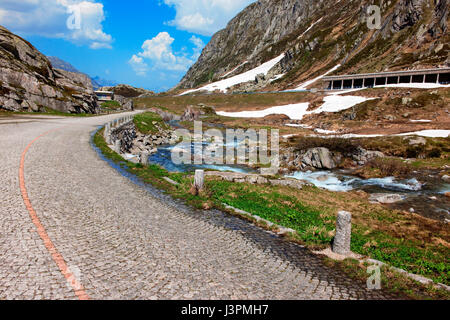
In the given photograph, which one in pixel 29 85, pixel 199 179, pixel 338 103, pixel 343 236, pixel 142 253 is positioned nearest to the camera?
pixel 142 253

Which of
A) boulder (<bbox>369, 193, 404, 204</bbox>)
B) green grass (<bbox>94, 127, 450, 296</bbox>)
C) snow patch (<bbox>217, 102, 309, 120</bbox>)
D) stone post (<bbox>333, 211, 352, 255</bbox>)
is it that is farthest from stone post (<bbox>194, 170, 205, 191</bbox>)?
snow patch (<bbox>217, 102, 309, 120</bbox>)

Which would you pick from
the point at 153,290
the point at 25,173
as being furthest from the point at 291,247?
the point at 25,173

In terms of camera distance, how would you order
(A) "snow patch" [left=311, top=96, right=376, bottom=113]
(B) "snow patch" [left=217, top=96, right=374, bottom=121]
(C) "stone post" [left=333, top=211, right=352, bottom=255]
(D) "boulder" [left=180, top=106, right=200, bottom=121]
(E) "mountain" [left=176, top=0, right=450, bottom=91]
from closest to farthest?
(C) "stone post" [left=333, top=211, right=352, bottom=255]
(A) "snow patch" [left=311, top=96, right=376, bottom=113]
(B) "snow patch" [left=217, top=96, right=374, bottom=121]
(D) "boulder" [left=180, top=106, right=200, bottom=121]
(E) "mountain" [left=176, top=0, right=450, bottom=91]

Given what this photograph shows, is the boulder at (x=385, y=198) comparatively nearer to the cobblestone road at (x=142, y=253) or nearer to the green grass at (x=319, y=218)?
the green grass at (x=319, y=218)

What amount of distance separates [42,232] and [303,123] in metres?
66.7

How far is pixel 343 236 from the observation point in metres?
8.68

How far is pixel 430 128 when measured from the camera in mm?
42812

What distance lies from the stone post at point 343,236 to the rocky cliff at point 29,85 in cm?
5243

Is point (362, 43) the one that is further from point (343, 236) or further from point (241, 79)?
point (343, 236)

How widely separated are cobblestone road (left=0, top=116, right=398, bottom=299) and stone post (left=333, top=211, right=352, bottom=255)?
97 centimetres

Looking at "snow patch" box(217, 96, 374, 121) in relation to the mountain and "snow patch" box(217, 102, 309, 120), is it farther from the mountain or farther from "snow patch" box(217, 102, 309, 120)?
the mountain

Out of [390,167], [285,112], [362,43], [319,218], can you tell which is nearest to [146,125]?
[390,167]

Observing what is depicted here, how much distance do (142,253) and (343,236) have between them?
5.99 metres

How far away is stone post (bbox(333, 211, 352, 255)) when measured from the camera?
341 inches
